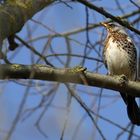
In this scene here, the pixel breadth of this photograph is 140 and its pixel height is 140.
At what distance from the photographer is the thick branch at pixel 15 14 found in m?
2.88

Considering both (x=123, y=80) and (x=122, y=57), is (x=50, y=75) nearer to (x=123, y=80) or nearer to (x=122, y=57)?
(x=123, y=80)

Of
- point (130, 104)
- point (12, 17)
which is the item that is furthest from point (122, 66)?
point (12, 17)

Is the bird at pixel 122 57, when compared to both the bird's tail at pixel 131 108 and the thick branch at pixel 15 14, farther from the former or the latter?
the thick branch at pixel 15 14

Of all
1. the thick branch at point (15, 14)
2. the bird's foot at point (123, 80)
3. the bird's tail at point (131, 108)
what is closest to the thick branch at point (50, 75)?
the bird's foot at point (123, 80)

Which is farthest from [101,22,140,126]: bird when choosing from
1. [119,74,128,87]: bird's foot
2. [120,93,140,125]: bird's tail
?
[119,74,128,87]: bird's foot

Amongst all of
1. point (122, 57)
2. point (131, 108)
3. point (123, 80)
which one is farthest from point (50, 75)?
point (122, 57)

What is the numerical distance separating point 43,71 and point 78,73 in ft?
0.67

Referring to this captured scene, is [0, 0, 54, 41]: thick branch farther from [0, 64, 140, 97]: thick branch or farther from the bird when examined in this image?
the bird

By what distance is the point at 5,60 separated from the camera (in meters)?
2.82

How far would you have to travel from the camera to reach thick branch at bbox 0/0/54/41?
2881 millimetres

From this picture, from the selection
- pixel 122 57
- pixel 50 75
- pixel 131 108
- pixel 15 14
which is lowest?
pixel 50 75

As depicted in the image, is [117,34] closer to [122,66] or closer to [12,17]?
[122,66]

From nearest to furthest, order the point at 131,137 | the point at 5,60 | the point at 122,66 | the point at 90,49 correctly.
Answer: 1. the point at 131,137
2. the point at 5,60
3. the point at 90,49
4. the point at 122,66

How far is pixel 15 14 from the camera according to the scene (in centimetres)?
Result: 308
